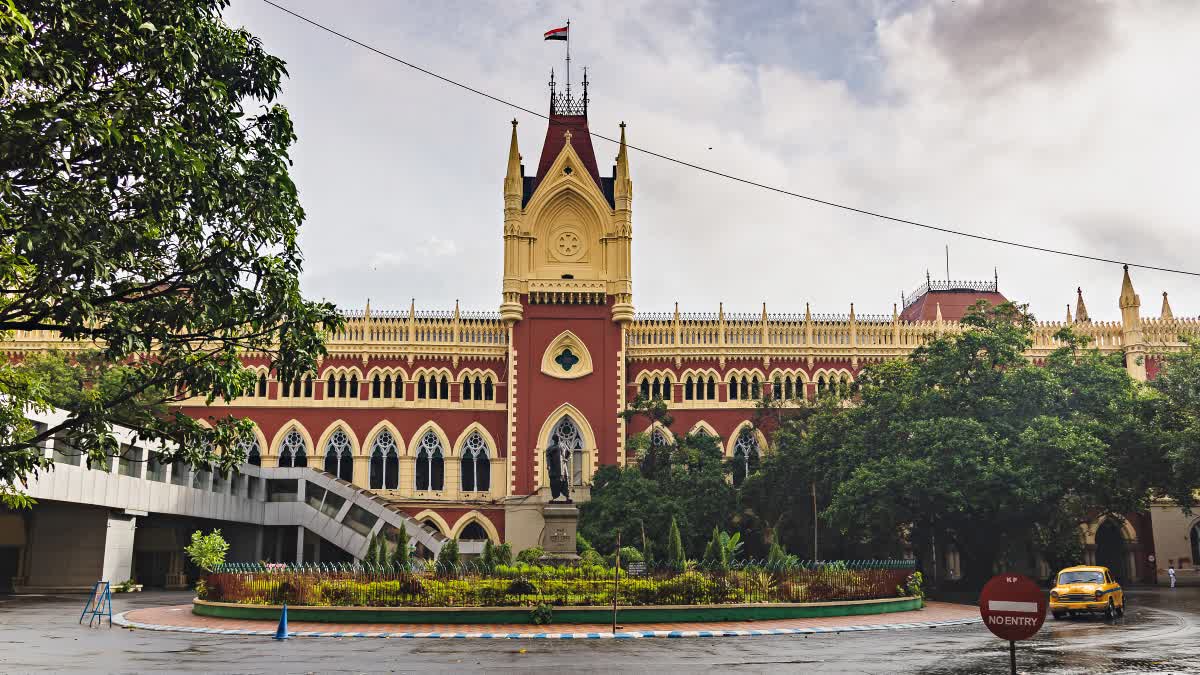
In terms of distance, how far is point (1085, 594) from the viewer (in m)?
24.0

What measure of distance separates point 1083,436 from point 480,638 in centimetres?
2059

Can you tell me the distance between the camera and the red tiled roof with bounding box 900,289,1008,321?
54531mm

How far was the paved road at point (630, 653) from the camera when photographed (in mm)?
14828

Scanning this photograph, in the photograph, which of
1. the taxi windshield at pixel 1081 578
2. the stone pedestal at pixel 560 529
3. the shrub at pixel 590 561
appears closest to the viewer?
the taxi windshield at pixel 1081 578

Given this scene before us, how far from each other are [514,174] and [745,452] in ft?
57.4

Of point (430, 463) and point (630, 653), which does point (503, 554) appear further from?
point (430, 463)

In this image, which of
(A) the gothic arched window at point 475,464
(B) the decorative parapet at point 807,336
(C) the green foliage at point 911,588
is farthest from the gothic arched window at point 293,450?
(C) the green foliage at point 911,588

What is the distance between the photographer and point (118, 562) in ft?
115

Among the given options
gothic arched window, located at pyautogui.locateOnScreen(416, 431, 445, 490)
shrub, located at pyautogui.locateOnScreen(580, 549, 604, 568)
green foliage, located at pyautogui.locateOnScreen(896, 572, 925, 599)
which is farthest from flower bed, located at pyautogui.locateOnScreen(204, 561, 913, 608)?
gothic arched window, located at pyautogui.locateOnScreen(416, 431, 445, 490)

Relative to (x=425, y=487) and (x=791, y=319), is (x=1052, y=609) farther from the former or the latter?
(x=425, y=487)

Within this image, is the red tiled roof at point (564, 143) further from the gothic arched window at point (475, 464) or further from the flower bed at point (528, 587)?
the flower bed at point (528, 587)

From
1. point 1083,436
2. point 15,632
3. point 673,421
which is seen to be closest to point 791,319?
point 673,421

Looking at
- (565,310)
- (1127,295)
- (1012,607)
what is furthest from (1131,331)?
(1012,607)

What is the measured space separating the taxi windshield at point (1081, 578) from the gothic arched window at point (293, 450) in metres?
33.9
